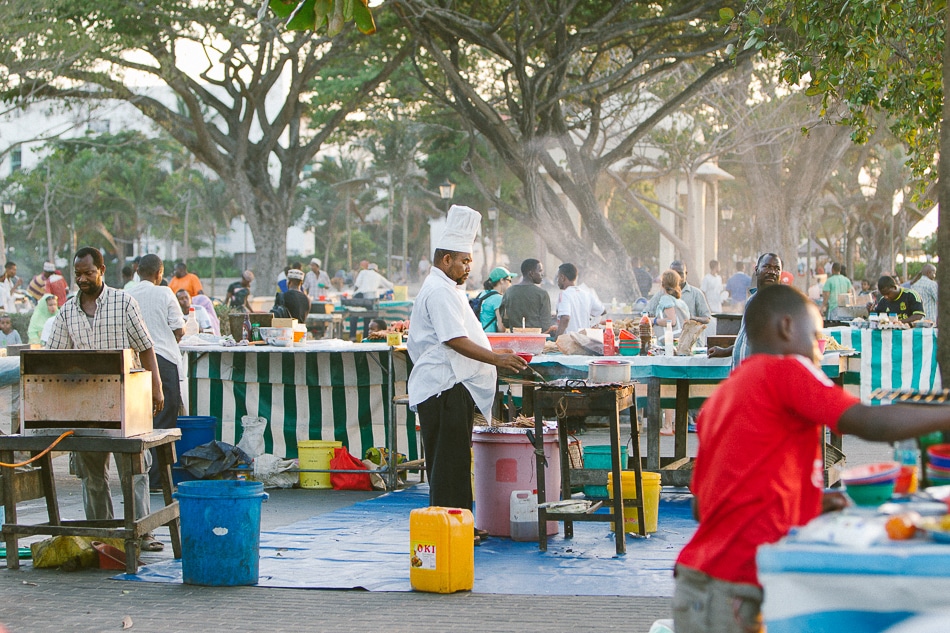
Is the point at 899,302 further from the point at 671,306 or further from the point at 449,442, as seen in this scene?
the point at 449,442

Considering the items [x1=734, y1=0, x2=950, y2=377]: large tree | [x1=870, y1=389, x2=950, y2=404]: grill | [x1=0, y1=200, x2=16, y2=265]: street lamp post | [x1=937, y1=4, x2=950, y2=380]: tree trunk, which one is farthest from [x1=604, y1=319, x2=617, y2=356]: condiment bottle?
[x1=0, y1=200, x2=16, y2=265]: street lamp post

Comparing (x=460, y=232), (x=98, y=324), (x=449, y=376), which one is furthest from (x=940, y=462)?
(x=98, y=324)

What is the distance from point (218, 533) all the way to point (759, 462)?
4.63 metres

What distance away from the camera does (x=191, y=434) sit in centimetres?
1083

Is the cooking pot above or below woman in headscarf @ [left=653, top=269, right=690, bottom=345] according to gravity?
below

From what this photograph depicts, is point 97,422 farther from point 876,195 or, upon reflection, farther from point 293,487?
point 876,195

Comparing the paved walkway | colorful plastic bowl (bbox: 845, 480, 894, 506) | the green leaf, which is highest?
the green leaf

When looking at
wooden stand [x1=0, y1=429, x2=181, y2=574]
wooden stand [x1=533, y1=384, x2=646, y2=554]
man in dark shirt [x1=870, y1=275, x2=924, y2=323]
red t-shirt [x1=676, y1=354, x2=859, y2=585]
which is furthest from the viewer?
man in dark shirt [x1=870, y1=275, x2=924, y2=323]

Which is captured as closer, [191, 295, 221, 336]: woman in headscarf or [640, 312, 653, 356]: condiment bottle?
[640, 312, 653, 356]: condiment bottle

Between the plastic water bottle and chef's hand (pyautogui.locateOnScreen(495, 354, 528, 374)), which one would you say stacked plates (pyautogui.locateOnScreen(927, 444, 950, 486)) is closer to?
chef's hand (pyautogui.locateOnScreen(495, 354, 528, 374))

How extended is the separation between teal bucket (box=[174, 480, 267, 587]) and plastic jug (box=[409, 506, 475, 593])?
103 cm

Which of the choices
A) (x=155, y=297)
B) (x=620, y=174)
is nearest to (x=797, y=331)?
(x=155, y=297)

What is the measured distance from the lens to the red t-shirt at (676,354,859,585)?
320 centimetres

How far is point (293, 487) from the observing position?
11383 millimetres
